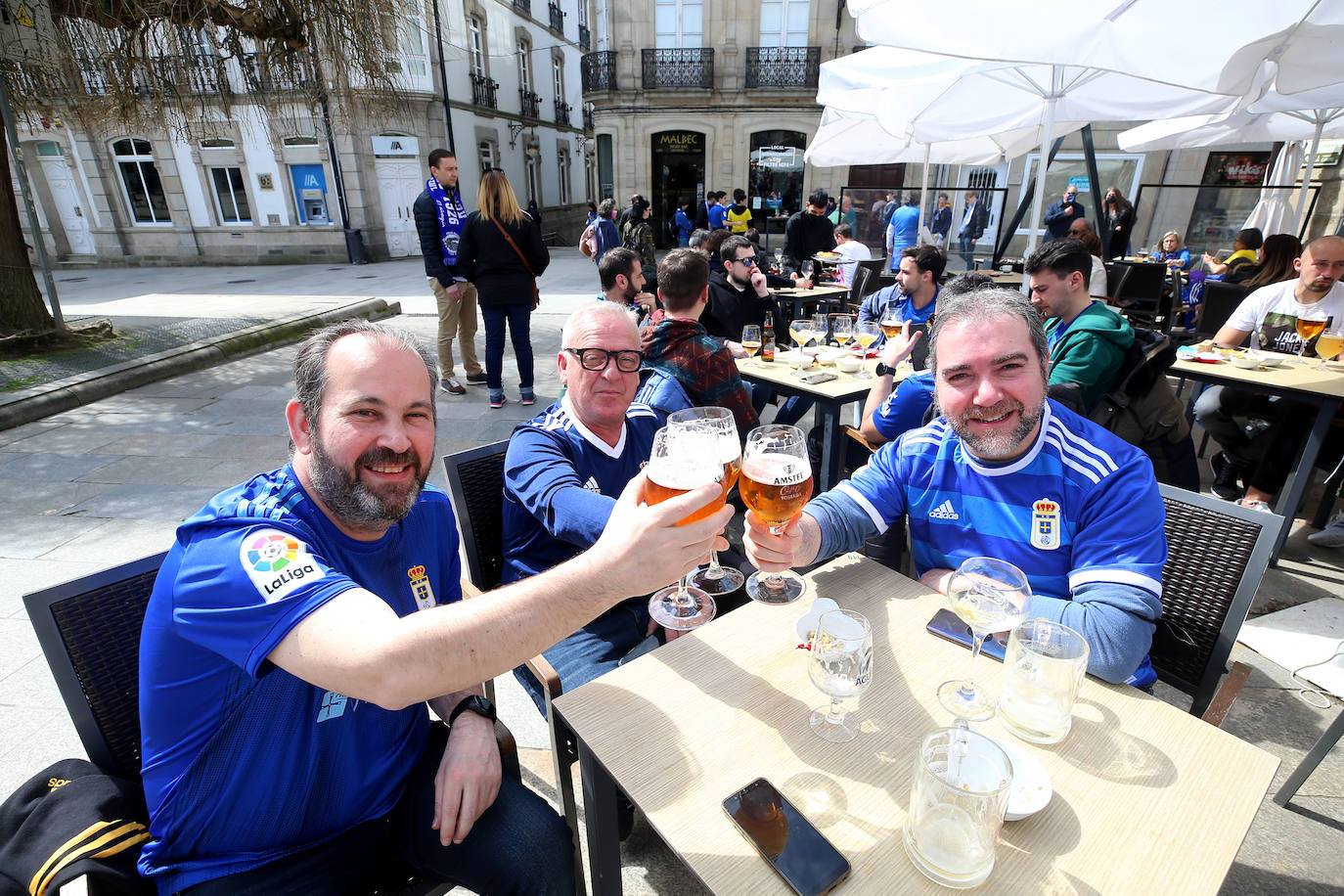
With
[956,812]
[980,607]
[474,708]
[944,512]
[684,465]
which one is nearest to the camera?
[956,812]

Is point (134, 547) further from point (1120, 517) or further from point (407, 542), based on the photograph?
point (1120, 517)

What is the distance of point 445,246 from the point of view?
20.3ft

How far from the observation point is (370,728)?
1.46 meters

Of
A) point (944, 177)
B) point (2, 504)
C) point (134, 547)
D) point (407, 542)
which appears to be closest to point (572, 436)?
point (407, 542)

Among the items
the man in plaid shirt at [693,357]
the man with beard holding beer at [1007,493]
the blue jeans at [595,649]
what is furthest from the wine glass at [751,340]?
the blue jeans at [595,649]

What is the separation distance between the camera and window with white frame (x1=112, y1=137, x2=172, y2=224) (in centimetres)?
1862

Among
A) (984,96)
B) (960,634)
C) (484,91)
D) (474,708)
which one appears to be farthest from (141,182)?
(960,634)

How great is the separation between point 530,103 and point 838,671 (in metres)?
28.0

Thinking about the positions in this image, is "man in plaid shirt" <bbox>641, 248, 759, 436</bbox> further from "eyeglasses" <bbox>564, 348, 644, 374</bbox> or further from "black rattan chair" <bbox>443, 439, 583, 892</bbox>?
"black rattan chair" <bbox>443, 439, 583, 892</bbox>

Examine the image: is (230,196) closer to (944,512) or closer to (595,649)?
(595,649)

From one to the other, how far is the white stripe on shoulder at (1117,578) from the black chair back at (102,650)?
222 centimetres

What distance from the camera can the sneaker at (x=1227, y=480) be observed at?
4.39 metres

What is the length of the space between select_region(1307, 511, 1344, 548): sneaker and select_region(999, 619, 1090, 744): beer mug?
392 cm

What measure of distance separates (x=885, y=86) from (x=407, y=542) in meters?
6.81
